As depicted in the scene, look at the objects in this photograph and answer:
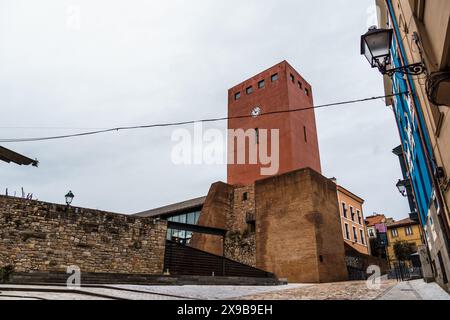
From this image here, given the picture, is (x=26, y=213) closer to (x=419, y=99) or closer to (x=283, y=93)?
(x=419, y=99)

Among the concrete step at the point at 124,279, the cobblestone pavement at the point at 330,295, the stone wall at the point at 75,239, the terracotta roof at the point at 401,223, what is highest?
the terracotta roof at the point at 401,223

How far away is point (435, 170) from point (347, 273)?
13.5 meters

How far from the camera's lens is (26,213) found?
39.2 feet

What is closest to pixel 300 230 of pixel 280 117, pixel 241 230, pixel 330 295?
pixel 241 230

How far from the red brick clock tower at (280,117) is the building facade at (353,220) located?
6.55 metres

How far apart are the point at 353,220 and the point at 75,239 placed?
27.1 metres

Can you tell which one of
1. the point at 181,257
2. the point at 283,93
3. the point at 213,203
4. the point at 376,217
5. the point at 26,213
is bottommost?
the point at 181,257

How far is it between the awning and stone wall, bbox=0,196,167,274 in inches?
61.8

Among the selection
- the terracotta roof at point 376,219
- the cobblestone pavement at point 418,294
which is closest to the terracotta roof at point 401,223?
the terracotta roof at point 376,219

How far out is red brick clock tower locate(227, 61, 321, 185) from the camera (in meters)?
23.5

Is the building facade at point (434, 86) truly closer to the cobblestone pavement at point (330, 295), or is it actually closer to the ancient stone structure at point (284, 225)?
the cobblestone pavement at point (330, 295)

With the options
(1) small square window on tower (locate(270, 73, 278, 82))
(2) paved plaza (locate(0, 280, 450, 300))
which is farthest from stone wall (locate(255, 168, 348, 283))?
(1) small square window on tower (locate(270, 73, 278, 82))

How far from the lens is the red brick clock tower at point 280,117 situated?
2345 cm
